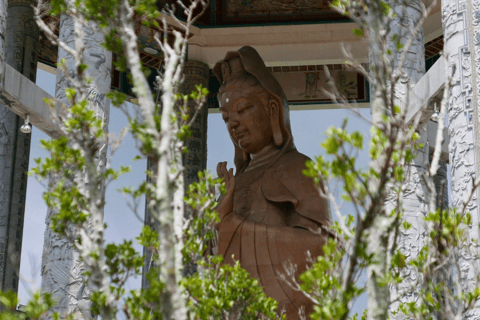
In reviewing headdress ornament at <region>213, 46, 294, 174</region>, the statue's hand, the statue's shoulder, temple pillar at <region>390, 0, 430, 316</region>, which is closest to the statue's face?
headdress ornament at <region>213, 46, 294, 174</region>

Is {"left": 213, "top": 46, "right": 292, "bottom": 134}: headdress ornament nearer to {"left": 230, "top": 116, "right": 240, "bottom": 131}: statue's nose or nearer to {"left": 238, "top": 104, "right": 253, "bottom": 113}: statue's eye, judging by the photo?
{"left": 238, "top": 104, "right": 253, "bottom": 113}: statue's eye

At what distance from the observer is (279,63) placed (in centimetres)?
1519

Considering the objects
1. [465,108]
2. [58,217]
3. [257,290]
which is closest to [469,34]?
[465,108]

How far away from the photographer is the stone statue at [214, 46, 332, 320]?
7.23m

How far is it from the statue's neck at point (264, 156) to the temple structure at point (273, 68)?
1.89 metres

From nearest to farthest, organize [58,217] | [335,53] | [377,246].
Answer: [377,246] → [58,217] → [335,53]

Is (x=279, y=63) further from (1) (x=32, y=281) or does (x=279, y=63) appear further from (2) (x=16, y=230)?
(1) (x=32, y=281)

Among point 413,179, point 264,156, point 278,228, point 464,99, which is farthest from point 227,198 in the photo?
point 413,179

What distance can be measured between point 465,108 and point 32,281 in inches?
221

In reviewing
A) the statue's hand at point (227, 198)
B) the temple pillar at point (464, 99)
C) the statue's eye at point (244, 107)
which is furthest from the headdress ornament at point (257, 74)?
the temple pillar at point (464, 99)

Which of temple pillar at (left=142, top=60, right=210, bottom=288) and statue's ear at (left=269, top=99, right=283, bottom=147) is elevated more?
temple pillar at (left=142, top=60, right=210, bottom=288)

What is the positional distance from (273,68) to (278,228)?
9621 millimetres

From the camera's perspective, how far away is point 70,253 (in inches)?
366

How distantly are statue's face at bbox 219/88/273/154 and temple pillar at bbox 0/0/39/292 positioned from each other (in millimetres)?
5685
